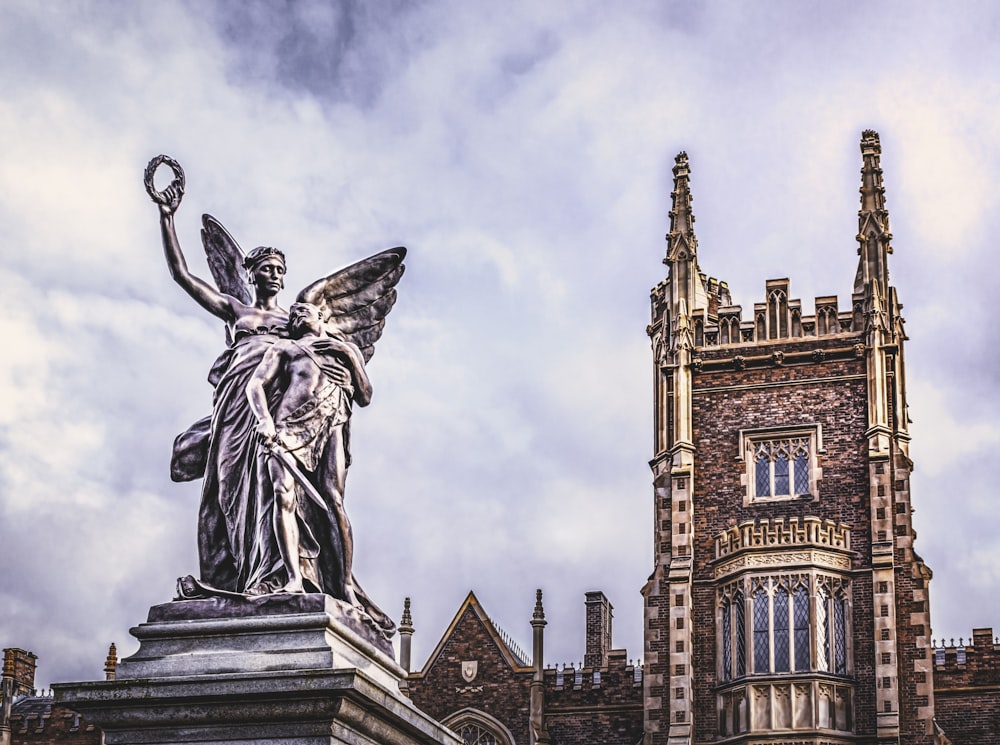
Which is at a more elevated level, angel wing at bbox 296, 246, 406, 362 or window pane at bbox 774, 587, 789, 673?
window pane at bbox 774, 587, 789, 673

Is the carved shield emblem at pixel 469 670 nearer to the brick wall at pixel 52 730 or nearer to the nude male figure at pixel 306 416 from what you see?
the brick wall at pixel 52 730

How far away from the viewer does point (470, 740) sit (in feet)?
132

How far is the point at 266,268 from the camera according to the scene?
741cm

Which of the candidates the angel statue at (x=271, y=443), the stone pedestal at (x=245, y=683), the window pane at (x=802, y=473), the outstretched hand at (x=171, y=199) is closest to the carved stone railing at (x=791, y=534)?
the window pane at (x=802, y=473)

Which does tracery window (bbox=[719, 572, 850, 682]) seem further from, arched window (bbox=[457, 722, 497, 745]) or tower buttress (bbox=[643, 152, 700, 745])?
arched window (bbox=[457, 722, 497, 745])

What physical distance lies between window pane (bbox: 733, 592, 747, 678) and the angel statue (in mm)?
30555

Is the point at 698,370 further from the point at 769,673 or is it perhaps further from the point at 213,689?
the point at 213,689

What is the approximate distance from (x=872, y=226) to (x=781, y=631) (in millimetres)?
11550

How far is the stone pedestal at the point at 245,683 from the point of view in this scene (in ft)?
19.8

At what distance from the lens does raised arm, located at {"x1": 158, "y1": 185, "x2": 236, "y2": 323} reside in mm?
7250

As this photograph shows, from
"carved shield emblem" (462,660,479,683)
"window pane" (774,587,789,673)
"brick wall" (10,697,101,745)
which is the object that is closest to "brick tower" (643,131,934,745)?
"window pane" (774,587,789,673)

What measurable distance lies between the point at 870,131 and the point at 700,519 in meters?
12.0

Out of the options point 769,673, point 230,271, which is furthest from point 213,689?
point 769,673

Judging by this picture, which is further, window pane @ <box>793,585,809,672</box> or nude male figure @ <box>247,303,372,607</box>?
window pane @ <box>793,585,809,672</box>
